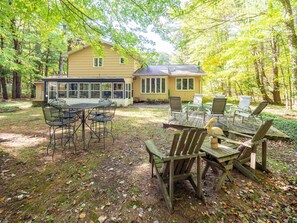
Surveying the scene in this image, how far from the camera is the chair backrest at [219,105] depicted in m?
5.97

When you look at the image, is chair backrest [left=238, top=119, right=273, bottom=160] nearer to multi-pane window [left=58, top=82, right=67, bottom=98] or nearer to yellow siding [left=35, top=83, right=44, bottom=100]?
multi-pane window [left=58, top=82, right=67, bottom=98]

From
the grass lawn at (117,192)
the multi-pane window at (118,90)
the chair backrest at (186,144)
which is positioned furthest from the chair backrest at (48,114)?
the multi-pane window at (118,90)

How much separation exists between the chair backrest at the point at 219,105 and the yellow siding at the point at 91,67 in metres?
11.6

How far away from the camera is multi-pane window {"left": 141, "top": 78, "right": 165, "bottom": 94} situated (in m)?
16.7

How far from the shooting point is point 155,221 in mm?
2074

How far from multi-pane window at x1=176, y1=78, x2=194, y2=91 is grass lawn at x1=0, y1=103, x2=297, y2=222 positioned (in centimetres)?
1314

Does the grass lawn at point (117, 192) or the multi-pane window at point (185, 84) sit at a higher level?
the multi-pane window at point (185, 84)

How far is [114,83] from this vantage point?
15.0 meters

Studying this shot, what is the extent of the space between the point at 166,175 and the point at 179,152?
59cm

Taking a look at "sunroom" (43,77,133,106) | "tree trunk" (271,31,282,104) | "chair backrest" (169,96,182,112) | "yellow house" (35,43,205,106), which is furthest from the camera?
"yellow house" (35,43,205,106)

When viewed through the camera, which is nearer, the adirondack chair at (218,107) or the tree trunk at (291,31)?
the adirondack chair at (218,107)

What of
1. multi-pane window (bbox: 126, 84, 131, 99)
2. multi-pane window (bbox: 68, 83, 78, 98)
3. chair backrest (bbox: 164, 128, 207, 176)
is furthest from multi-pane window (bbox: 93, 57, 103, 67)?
chair backrest (bbox: 164, 128, 207, 176)

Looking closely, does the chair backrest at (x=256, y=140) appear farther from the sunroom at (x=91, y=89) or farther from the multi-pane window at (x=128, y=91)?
the multi-pane window at (x=128, y=91)

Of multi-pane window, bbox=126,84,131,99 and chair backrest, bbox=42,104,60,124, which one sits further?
multi-pane window, bbox=126,84,131,99
